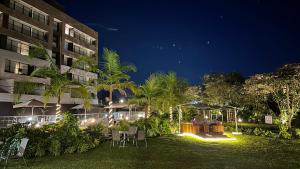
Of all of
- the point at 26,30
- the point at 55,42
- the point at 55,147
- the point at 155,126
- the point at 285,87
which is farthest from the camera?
the point at 55,42

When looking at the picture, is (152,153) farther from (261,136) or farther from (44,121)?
(44,121)

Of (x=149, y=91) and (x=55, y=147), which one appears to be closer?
(x=55, y=147)

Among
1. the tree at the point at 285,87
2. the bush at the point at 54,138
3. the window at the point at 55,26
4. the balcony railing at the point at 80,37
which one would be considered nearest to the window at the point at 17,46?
the window at the point at 55,26

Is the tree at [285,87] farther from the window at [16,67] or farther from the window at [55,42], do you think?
the window at [55,42]

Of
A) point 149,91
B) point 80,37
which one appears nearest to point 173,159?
point 149,91

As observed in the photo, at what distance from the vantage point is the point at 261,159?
10820 mm

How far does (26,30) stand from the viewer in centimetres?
3453

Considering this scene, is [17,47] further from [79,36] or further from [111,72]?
[111,72]

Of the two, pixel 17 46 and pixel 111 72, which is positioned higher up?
pixel 17 46

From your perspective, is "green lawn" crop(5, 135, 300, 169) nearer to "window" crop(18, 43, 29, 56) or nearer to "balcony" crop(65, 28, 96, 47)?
"window" crop(18, 43, 29, 56)

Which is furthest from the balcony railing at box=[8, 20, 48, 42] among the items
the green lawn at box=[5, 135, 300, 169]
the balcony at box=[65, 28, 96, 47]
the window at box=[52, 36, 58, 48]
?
the green lawn at box=[5, 135, 300, 169]

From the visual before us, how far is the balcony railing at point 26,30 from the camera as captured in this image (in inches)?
1273

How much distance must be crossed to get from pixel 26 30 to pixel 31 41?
1.73m

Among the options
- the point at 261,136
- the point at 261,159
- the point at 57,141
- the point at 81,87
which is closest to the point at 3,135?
the point at 57,141
